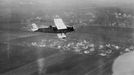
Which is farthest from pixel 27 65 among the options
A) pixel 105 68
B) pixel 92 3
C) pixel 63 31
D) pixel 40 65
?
pixel 92 3

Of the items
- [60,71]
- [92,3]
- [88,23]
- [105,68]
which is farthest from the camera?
[92,3]

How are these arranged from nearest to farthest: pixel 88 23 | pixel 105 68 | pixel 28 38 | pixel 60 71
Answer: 1. pixel 60 71
2. pixel 105 68
3. pixel 28 38
4. pixel 88 23

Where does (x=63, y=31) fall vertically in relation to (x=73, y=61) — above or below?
above

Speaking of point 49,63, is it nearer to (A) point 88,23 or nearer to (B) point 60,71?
(B) point 60,71

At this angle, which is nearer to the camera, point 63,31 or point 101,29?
point 63,31

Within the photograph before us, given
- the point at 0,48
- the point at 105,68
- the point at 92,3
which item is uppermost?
the point at 92,3

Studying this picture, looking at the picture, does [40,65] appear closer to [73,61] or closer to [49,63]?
[49,63]

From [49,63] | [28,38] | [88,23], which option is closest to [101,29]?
[88,23]
